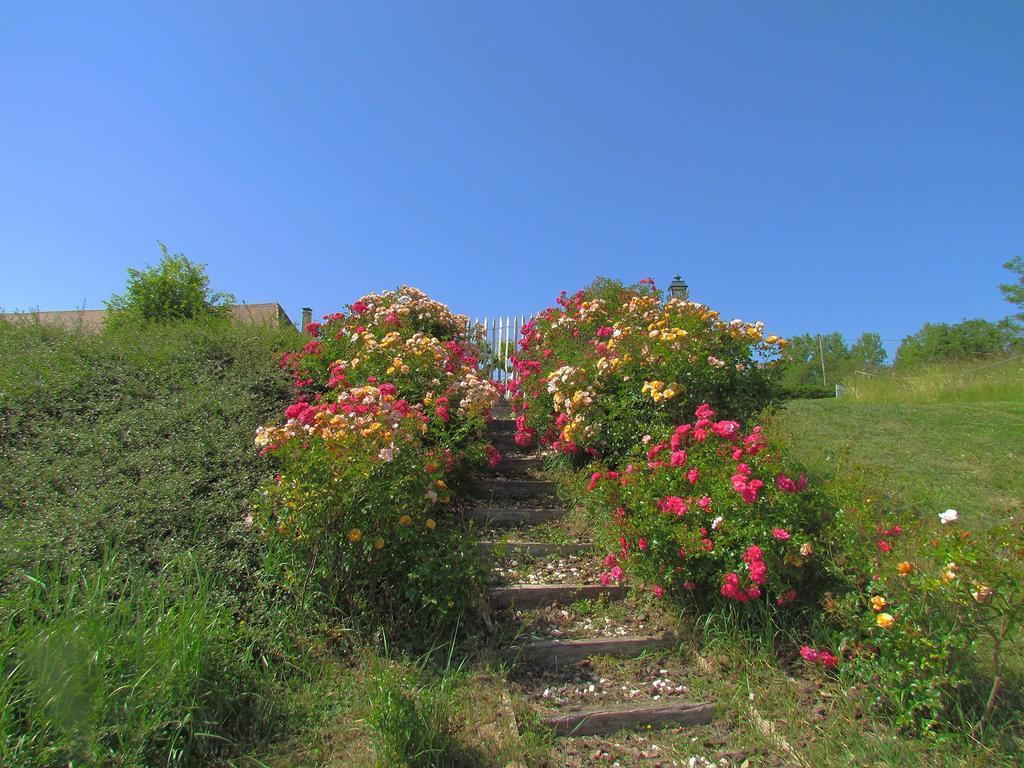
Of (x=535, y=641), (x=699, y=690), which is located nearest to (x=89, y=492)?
(x=535, y=641)

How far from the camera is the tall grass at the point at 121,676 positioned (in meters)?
2.10

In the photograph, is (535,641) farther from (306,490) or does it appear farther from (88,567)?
(88,567)

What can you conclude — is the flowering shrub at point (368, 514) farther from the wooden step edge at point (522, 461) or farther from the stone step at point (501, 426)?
the stone step at point (501, 426)

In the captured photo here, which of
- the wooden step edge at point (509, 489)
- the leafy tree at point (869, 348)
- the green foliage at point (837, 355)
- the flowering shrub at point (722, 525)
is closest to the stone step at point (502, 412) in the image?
the wooden step edge at point (509, 489)

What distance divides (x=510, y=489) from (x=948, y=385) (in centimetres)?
901

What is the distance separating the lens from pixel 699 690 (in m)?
2.91

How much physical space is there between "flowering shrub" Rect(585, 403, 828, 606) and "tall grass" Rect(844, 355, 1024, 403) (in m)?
8.10

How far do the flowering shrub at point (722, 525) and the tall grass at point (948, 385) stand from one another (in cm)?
810

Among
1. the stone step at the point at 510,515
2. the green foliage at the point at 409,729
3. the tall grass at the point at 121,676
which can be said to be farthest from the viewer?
the stone step at the point at 510,515

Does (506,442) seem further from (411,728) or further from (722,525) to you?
(411,728)

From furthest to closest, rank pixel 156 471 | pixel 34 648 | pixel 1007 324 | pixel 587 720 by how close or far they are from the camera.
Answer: pixel 1007 324 → pixel 156 471 → pixel 587 720 → pixel 34 648

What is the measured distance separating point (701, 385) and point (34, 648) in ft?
14.4

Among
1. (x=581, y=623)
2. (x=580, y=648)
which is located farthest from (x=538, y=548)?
(x=580, y=648)

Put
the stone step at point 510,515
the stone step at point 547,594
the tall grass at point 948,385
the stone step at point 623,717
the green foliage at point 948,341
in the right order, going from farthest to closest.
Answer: the green foliage at point 948,341 → the tall grass at point 948,385 → the stone step at point 510,515 → the stone step at point 547,594 → the stone step at point 623,717
